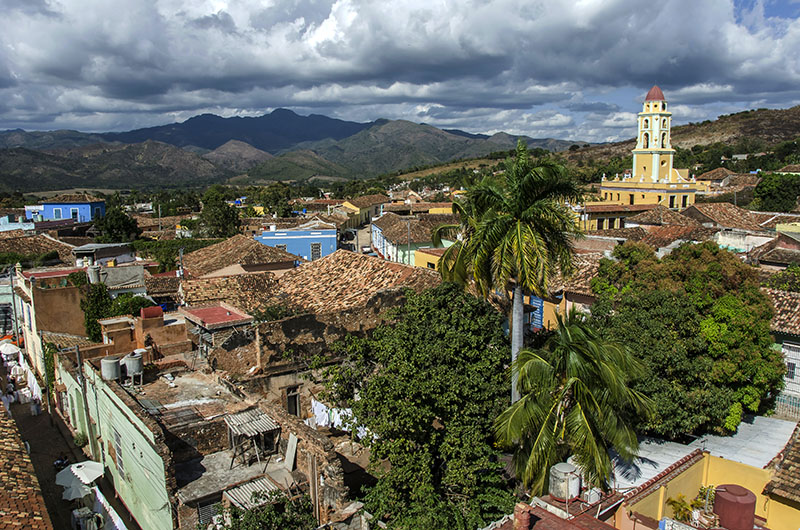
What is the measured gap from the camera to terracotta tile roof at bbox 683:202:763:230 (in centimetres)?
3667

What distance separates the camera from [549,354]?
11656 millimetres

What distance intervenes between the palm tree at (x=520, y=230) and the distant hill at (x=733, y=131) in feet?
368

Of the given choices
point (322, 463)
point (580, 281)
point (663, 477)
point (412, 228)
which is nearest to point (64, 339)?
point (322, 463)

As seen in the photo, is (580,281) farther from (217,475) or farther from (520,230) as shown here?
(217,475)

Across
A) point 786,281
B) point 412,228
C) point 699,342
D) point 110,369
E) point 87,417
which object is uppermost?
point 412,228

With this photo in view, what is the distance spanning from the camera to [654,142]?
56.2 meters

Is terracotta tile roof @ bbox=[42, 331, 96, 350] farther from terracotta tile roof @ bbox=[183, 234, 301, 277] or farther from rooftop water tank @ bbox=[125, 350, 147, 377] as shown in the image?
rooftop water tank @ bbox=[125, 350, 147, 377]

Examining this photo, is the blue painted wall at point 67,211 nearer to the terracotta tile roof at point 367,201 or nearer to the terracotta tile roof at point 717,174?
the terracotta tile roof at point 367,201

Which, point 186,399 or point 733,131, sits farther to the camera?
point 733,131

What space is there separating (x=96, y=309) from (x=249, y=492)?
49.1 ft

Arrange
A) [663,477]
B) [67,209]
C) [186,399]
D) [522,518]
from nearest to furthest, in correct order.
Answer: [522,518] < [663,477] < [186,399] < [67,209]

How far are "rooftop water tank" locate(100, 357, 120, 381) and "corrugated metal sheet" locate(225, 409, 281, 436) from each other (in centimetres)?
425

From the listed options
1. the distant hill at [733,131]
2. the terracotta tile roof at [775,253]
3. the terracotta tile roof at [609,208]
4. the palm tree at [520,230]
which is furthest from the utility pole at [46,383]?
the distant hill at [733,131]

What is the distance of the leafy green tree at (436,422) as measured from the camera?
1127 cm
